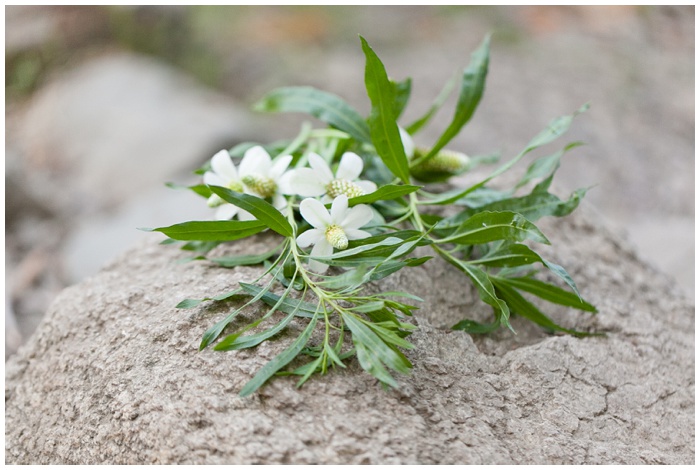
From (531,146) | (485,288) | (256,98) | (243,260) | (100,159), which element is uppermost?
(531,146)

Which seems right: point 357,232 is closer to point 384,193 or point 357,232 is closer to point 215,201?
point 384,193

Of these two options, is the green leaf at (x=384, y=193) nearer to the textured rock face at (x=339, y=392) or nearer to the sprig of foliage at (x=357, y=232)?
the sprig of foliage at (x=357, y=232)

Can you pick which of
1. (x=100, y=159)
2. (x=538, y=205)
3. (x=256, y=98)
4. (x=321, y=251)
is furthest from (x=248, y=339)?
(x=256, y=98)

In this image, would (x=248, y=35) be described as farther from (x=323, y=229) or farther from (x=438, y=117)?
(x=323, y=229)

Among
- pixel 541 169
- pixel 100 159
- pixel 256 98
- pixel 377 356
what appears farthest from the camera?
pixel 256 98

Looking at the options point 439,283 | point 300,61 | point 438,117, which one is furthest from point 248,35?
point 439,283

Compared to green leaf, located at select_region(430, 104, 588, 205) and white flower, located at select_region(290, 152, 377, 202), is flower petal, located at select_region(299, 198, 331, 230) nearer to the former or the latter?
white flower, located at select_region(290, 152, 377, 202)

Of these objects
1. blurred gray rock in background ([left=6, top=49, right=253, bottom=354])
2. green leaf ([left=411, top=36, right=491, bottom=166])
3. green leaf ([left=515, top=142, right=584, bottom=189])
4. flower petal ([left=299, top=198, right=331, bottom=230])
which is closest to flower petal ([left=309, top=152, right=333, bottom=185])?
flower petal ([left=299, top=198, right=331, bottom=230])
